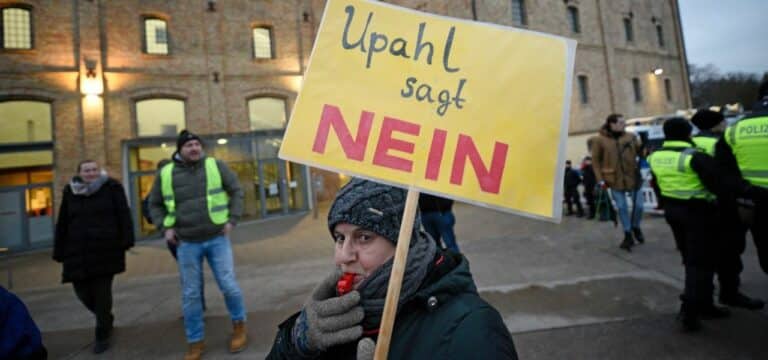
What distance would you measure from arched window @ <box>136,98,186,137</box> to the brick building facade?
4 cm

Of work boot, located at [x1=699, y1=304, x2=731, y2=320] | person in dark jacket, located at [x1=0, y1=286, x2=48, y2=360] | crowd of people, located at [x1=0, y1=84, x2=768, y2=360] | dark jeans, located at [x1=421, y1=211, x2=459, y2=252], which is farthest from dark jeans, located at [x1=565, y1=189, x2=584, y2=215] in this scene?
person in dark jacket, located at [x1=0, y1=286, x2=48, y2=360]

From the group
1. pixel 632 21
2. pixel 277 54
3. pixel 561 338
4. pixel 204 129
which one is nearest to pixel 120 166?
pixel 204 129

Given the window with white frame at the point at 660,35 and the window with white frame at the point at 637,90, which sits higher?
the window with white frame at the point at 660,35

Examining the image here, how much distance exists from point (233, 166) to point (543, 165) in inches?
539

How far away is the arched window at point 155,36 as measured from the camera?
13039mm

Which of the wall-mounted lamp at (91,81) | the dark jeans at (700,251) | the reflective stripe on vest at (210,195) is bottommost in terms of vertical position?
the dark jeans at (700,251)

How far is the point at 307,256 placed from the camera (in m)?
7.27

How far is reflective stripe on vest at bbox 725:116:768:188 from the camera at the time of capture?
2.62 metres

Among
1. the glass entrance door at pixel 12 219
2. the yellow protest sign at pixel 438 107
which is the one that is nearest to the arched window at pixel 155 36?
the glass entrance door at pixel 12 219

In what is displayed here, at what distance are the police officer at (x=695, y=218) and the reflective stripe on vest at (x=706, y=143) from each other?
25 cm

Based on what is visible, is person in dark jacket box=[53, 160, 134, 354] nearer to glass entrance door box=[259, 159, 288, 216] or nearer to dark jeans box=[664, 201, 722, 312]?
dark jeans box=[664, 201, 722, 312]

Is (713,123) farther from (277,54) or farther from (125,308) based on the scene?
(277,54)

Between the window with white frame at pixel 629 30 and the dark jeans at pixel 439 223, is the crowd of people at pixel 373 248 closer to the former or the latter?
the dark jeans at pixel 439 223

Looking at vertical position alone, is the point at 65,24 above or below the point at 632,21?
below
